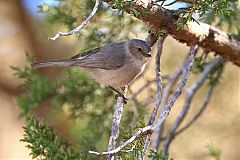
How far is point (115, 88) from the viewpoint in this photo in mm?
2826

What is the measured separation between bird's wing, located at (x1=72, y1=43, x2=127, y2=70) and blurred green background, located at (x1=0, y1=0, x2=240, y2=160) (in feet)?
0.71

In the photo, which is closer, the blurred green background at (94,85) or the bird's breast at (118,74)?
the bird's breast at (118,74)

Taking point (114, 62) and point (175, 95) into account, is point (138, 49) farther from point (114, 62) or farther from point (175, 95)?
point (175, 95)

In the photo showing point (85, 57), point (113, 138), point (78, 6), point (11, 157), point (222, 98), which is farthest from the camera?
point (11, 157)

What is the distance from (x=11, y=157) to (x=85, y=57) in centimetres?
329

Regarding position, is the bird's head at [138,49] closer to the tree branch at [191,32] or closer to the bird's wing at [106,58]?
the bird's wing at [106,58]

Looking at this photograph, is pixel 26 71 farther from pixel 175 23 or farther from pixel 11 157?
pixel 11 157

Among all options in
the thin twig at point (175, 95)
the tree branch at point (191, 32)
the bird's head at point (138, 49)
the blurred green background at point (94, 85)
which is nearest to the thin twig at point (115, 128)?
the thin twig at point (175, 95)

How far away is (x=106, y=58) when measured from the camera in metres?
2.78

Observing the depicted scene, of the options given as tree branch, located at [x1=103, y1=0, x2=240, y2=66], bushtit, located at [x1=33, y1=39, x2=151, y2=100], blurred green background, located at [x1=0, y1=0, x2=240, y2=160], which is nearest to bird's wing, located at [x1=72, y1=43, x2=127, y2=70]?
bushtit, located at [x1=33, y1=39, x2=151, y2=100]

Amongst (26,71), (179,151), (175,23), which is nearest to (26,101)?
(26,71)

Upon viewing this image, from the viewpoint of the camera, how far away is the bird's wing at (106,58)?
8.95 feet

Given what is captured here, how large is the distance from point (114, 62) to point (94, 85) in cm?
36

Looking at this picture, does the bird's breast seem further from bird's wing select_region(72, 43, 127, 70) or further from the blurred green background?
the blurred green background
